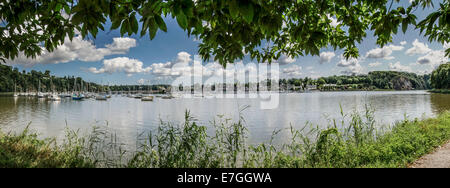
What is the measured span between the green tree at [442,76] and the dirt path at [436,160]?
75567mm

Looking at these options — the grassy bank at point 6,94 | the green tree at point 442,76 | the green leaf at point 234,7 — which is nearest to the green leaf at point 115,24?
the green leaf at point 234,7

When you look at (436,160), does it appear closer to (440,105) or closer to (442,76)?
(440,105)

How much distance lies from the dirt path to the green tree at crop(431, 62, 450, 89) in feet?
248

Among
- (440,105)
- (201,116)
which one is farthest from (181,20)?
(440,105)

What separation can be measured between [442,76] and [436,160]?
3165 inches

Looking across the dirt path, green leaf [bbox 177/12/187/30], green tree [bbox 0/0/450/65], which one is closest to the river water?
the dirt path

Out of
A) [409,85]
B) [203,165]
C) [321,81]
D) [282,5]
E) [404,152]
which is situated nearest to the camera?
[282,5]

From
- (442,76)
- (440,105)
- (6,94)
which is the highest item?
(442,76)

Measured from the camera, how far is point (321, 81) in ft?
427

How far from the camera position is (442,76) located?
63.5 m
